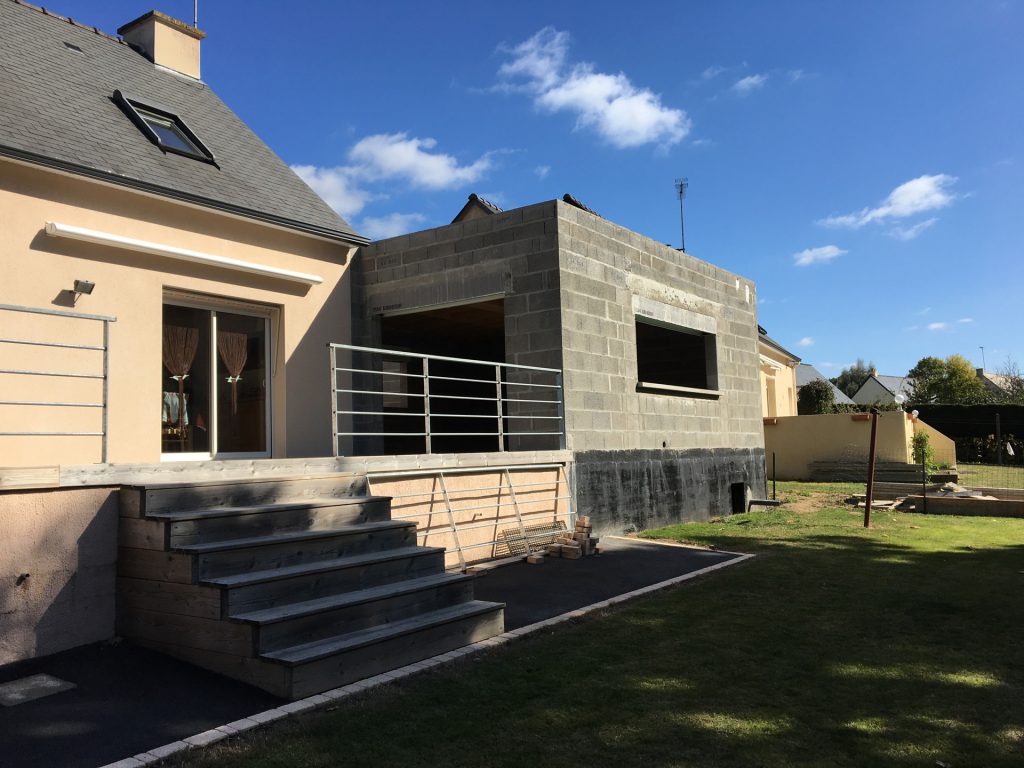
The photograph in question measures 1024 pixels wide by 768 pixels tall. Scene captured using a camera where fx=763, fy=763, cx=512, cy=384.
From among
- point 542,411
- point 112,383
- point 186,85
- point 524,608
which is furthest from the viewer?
point 186,85

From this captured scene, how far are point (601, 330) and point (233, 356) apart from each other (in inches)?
192

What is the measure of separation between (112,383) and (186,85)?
6627 millimetres

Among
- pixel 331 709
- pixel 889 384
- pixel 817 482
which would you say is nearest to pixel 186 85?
pixel 331 709

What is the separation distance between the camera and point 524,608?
6.30 metres

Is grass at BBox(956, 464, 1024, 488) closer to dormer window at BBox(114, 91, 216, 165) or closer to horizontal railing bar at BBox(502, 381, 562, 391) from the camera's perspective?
horizontal railing bar at BBox(502, 381, 562, 391)

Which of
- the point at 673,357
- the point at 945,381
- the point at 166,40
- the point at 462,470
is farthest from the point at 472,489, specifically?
the point at 945,381

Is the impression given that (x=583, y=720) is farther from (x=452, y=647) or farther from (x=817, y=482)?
(x=817, y=482)

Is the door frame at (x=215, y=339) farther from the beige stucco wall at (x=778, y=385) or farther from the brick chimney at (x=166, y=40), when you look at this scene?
the beige stucco wall at (x=778, y=385)

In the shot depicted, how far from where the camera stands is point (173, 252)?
895 centimetres

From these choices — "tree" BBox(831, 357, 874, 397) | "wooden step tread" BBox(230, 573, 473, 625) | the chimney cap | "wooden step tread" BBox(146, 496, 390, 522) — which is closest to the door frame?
"wooden step tread" BBox(146, 496, 390, 522)

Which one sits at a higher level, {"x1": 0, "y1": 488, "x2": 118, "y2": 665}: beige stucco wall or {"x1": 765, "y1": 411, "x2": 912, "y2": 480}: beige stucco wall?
{"x1": 765, "y1": 411, "x2": 912, "y2": 480}: beige stucco wall

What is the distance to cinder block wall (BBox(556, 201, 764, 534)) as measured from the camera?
9.94m

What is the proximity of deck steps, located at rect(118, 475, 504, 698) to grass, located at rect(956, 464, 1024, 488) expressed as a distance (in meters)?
17.3

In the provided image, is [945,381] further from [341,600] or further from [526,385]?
[341,600]
